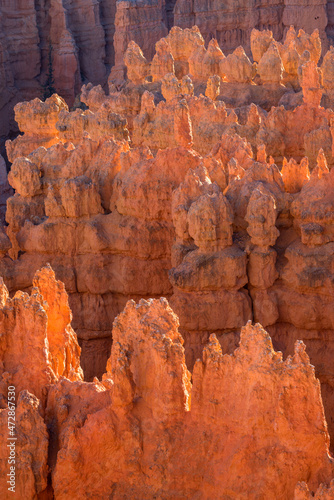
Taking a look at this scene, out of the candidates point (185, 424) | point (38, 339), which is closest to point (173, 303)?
point (38, 339)

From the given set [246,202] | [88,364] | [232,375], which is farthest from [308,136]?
[232,375]

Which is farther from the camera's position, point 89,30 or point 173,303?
point 89,30

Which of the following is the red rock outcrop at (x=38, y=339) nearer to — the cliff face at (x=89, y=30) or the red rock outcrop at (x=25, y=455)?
the red rock outcrop at (x=25, y=455)

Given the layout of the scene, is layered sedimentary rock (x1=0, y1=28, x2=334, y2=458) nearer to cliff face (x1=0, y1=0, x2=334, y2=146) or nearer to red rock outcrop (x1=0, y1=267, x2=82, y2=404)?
red rock outcrop (x1=0, y1=267, x2=82, y2=404)

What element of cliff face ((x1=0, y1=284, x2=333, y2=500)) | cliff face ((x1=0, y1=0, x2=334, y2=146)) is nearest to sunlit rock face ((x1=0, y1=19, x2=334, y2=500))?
cliff face ((x1=0, y1=284, x2=333, y2=500))

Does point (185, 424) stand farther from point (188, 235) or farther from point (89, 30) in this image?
point (89, 30)

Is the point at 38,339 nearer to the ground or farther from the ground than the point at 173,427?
farther from the ground

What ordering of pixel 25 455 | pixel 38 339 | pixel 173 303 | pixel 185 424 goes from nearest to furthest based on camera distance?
pixel 25 455
pixel 185 424
pixel 38 339
pixel 173 303

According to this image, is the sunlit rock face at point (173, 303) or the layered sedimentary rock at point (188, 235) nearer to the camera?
the sunlit rock face at point (173, 303)

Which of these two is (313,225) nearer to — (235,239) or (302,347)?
(235,239)

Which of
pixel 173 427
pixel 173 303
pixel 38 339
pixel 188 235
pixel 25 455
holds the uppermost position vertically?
pixel 188 235

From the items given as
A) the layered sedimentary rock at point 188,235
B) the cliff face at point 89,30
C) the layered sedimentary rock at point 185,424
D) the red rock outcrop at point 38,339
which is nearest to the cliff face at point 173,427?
the layered sedimentary rock at point 185,424

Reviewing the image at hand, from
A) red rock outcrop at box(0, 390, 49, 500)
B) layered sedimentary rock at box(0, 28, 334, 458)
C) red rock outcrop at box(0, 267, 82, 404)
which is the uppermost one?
layered sedimentary rock at box(0, 28, 334, 458)

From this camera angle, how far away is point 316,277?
9047mm
